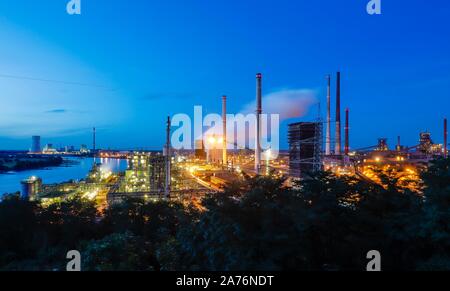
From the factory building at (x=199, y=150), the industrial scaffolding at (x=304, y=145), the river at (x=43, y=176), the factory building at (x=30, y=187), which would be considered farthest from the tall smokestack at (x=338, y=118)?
the river at (x=43, y=176)

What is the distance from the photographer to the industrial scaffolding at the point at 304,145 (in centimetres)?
1889

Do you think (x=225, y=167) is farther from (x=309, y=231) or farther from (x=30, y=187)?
(x=309, y=231)

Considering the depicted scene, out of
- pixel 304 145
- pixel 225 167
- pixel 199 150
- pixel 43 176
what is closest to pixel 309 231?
pixel 304 145

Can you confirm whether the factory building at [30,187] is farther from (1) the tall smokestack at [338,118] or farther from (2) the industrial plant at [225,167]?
(1) the tall smokestack at [338,118]

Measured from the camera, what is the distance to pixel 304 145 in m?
20.3

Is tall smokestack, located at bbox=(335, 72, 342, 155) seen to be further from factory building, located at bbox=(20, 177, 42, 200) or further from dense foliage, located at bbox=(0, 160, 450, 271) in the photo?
factory building, located at bbox=(20, 177, 42, 200)

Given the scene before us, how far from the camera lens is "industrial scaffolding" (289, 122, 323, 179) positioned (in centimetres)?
1889

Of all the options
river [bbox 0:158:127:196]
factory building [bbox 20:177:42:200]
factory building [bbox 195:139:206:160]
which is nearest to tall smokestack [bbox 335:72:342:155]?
factory building [bbox 195:139:206:160]

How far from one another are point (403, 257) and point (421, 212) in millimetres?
689

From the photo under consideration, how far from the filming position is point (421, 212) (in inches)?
165

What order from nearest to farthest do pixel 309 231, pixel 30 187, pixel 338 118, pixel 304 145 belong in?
1. pixel 309 231
2. pixel 304 145
3. pixel 30 187
4. pixel 338 118

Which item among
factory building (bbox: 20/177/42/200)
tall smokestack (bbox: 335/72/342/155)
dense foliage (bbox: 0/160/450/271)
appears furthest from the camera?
tall smokestack (bbox: 335/72/342/155)

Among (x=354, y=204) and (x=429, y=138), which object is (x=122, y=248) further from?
(x=429, y=138)
